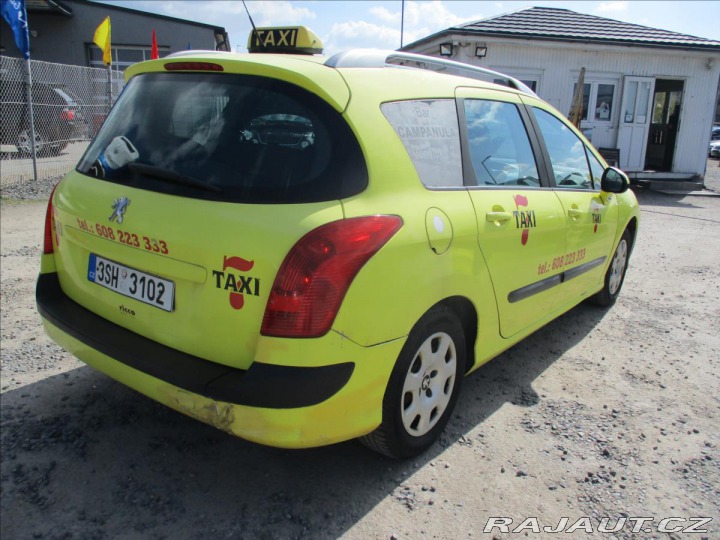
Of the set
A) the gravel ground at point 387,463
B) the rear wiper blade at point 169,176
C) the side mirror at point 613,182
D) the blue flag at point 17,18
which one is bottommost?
the gravel ground at point 387,463

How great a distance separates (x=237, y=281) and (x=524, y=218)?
1736 millimetres

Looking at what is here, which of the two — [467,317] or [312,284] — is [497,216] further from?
[312,284]

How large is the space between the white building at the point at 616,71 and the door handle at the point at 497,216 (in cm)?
1057

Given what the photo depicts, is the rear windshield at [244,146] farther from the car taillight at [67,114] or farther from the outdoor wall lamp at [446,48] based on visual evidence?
the outdoor wall lamp at [446,48]

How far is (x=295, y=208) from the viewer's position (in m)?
2.14

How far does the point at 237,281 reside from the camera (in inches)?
83.6

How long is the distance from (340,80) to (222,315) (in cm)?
107

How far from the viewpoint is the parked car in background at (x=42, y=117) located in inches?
415

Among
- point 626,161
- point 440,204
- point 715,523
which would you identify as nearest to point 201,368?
point 440,204

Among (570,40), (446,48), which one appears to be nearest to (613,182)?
(446,48)

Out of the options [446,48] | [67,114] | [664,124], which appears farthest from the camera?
[664,124]

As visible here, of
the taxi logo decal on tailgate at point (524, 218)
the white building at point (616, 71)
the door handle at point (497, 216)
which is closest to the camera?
the door handle at point (497, 216)

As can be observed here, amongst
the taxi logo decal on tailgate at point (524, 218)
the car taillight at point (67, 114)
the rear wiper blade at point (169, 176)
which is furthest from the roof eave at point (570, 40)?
the rear wiper blade at point (169, 176)

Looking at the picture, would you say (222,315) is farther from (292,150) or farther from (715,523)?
(715,523)
